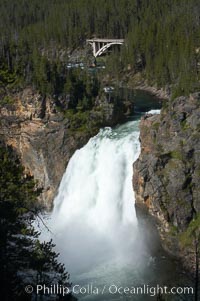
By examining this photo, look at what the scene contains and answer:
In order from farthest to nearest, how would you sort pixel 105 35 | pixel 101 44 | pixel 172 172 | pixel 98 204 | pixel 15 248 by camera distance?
pixel 105 35
pixel 101 44
pixel 98 204
pixel 172 172
pixel 15 248

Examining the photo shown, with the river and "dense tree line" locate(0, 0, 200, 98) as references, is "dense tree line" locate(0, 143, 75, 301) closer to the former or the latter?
the river

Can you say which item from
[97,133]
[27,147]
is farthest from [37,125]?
[97,133]

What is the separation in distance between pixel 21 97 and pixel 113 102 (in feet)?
32.4

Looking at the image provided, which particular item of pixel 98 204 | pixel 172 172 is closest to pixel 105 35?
pixel 98 204

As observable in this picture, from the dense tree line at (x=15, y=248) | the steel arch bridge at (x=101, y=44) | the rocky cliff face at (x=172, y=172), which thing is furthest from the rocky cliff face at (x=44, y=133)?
the steel arch bridge at (x=101, y=44)

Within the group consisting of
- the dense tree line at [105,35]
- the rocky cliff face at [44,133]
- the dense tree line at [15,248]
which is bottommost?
the dense tree line at [15,248]

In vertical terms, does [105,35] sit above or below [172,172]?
above

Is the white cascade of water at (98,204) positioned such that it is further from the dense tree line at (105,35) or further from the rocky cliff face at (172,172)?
the dense tree line at (105,35)

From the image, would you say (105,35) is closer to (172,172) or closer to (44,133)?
(44,133)

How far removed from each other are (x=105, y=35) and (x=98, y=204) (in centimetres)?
8775

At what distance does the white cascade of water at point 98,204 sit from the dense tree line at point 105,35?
7759 millimetres

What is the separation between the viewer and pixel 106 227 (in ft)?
136

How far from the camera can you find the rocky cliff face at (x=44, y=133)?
163 feet

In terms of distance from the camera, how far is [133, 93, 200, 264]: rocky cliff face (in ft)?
120
